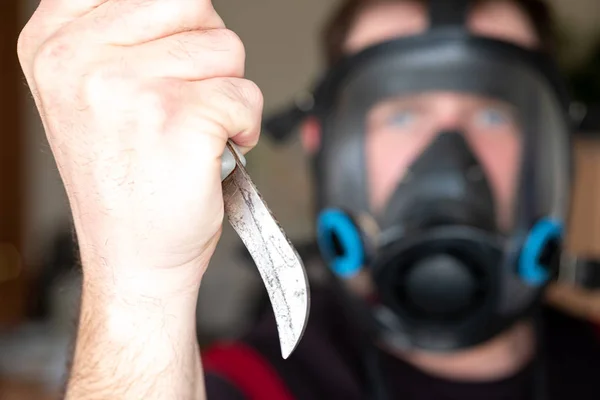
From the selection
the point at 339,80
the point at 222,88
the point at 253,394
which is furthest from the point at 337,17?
the point at 222,88

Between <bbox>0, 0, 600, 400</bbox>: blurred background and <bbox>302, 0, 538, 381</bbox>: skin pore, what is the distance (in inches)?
71.6

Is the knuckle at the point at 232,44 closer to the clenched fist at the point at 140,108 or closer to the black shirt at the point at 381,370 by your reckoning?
the clenched fist at the point at 140,108

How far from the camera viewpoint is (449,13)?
1.19 m

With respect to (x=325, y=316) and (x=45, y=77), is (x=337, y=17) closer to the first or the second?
(x=325, y=316)

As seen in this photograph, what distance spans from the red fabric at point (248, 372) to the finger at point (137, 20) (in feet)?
2.35

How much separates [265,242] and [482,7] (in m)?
0.93

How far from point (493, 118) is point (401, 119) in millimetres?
169

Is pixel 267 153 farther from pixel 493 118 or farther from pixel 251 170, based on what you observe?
pixel 493 118

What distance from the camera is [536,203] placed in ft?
4.03

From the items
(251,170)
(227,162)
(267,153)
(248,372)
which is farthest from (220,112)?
(267,153)

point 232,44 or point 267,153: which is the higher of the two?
point 232,44

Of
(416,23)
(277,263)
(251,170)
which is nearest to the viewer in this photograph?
(277,263)

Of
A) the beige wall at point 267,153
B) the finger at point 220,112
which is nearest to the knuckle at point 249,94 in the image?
the finger at point 220,112

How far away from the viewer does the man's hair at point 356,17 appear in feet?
4.42
